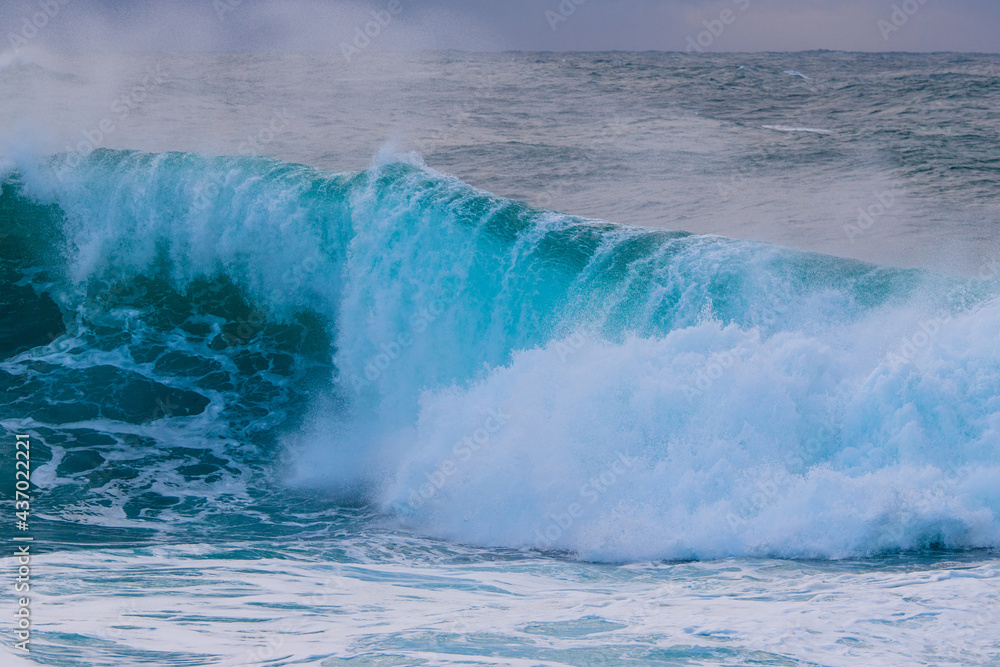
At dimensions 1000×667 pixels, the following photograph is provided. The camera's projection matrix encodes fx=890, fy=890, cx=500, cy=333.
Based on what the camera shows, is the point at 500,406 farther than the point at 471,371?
No

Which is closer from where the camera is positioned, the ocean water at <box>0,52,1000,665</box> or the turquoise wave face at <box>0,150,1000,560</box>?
the ocean water at <box>0,52,1000,665</box>

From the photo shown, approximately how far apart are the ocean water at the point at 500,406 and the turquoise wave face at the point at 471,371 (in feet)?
0.13

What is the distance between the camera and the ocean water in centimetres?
631

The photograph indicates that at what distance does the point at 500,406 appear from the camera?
10.1 meters

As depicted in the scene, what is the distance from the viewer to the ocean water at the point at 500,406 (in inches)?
249

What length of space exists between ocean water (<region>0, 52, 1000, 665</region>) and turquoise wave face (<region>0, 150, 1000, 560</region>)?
4 cm

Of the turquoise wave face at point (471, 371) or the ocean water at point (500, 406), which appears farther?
the turquoise wave face at point (471, 371)

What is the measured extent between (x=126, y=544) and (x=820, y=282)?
7.79 meters

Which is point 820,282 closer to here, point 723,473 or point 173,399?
point 723,473

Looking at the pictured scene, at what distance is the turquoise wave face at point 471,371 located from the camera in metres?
8.35

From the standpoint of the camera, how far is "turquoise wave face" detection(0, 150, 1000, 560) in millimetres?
8352

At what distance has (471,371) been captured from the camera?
1115cm

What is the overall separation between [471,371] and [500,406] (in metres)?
1.15

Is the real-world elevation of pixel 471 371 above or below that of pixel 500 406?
above
